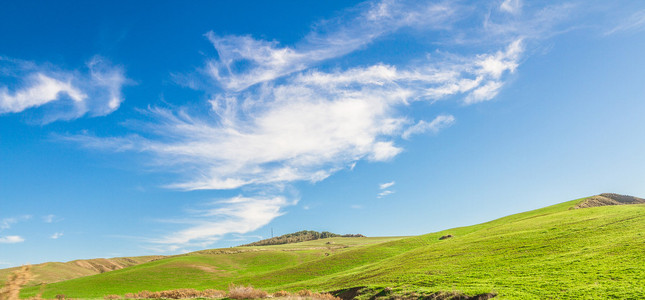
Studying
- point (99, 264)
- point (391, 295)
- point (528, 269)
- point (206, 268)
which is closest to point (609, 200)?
point (528, 269)

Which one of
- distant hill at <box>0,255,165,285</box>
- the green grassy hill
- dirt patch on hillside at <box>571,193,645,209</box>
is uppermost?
distant hill at <box>0,255,165,285</box>

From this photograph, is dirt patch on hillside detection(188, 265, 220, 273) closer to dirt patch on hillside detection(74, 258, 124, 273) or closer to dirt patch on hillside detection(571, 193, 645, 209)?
dirt patch on hillside detection(74, 258, 124, 273)

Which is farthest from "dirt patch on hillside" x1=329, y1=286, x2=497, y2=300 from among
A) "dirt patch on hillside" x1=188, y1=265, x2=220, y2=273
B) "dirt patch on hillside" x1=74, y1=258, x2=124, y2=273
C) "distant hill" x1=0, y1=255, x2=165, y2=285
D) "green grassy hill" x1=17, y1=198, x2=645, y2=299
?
"dirt patch on hillside" x1=74, y1=258, x2=124, y2=273

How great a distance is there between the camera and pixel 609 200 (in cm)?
9275

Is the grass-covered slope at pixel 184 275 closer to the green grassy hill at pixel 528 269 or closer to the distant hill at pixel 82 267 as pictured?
the green grassy hill at pixel 528 269

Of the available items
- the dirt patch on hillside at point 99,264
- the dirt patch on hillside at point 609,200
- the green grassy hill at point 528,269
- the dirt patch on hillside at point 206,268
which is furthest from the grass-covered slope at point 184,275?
the dirt patch on hillside at point 609,200

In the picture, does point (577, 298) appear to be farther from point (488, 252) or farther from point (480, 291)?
point (488, 252)

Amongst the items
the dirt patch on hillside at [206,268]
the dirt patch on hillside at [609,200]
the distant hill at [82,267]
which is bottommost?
the dirt patch on hillside at [206,268]

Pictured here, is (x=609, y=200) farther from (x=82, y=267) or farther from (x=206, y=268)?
(x=82, y=267)

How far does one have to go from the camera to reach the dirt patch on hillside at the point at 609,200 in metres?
86.3

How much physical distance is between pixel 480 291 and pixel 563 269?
7845 millimetres

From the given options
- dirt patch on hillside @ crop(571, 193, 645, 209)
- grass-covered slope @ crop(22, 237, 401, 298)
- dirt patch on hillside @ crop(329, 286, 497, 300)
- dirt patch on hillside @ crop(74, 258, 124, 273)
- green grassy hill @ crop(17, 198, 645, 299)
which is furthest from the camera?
dirt patch on hillside @ crop(74, 258, 124, 273)

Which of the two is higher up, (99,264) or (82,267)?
(99,264)

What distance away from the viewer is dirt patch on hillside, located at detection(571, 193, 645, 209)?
86.3 m
